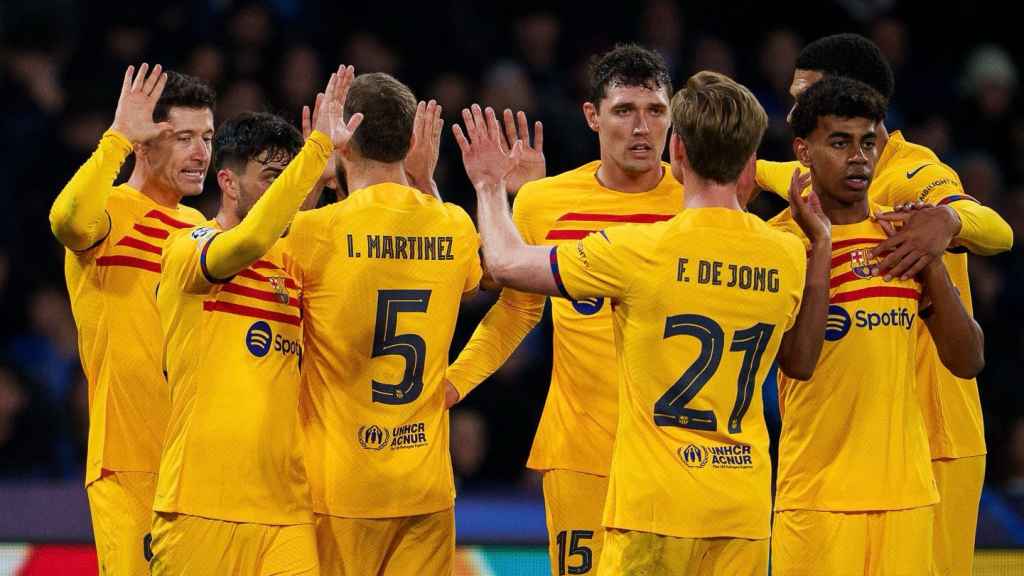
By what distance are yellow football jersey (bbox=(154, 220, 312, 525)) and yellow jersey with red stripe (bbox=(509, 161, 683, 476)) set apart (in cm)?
114

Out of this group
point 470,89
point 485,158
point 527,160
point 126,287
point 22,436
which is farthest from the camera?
point 470,89

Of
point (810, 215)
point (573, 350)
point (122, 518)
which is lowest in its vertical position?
point (122, 518)

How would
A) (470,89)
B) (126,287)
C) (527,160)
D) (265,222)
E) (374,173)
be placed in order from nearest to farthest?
(265,222), (374,173), (126,287), (527,160), (470,89)

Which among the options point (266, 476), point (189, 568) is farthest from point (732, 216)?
point (189, 568)

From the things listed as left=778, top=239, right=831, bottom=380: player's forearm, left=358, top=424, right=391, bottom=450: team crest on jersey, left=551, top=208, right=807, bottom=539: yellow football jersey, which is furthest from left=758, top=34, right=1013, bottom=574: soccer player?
left=358, top=424, right=391, bottom=450: team crest on jersey

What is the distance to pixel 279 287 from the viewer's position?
521 centimetres

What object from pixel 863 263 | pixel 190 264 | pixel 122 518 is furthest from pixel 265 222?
pixel 863 263

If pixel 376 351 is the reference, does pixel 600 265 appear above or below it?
above

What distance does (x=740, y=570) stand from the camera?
4.78 metres

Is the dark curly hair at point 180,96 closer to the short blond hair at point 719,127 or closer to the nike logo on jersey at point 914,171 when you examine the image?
the short blond hair at point 719,127

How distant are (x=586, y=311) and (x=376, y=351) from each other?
0.97 meters

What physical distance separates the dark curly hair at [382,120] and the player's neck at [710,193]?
1083mm

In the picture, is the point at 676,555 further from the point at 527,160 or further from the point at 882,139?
the point at 527,160

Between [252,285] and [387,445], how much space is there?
0.72m
